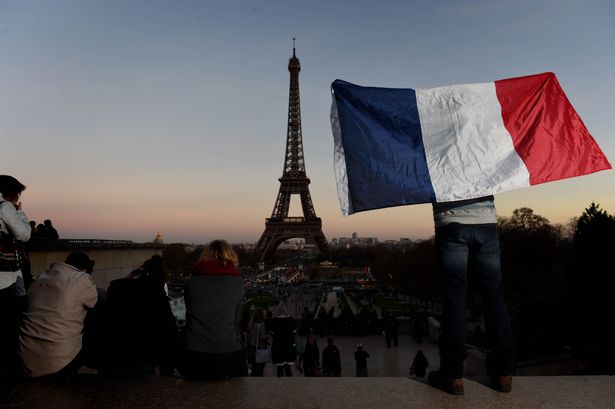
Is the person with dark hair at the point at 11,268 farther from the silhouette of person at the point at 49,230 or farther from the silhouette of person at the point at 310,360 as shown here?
the silhouette of person at the point at 310,360

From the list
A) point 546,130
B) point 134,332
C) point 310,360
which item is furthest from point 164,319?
point 310,360

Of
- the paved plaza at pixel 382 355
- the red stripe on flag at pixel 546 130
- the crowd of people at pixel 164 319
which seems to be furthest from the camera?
the paved plaza at pixel 382 355

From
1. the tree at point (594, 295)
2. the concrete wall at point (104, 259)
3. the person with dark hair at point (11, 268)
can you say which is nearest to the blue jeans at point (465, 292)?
the person with dark hair at point (11, 268)

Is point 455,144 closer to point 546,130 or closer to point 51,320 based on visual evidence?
point 546,130

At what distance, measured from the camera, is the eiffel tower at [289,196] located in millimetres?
64938

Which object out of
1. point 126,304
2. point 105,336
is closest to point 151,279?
point 126,304

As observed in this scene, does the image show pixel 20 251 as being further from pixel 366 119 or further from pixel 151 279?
pixel 366 119

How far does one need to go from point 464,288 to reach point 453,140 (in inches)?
50.2

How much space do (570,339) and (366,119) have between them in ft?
37.4

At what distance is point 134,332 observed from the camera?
11.1ft

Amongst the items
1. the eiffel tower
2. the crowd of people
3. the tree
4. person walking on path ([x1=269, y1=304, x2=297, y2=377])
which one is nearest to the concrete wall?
person walking on path ([x1=269, y1=304, x2=297, y2=377])

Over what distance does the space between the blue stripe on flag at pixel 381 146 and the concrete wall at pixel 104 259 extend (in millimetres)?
5369

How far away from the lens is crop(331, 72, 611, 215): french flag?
366cm

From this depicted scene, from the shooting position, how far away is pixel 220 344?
3250 millimetres
